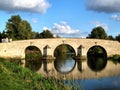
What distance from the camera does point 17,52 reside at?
165 ft

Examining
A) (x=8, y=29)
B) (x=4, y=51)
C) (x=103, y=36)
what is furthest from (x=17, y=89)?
(x=103, y=36)

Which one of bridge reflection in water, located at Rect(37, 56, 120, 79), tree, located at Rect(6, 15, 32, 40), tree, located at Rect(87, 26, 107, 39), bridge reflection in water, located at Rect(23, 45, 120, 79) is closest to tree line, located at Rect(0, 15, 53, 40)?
tree, located at Rect(6, 15, 32, 40)

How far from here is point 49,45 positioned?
51125mm

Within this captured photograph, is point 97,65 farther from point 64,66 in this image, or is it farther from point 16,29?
point 16,29

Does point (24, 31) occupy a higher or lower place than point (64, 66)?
higher

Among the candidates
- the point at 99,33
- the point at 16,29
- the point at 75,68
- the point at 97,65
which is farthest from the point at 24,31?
the point at 75,68

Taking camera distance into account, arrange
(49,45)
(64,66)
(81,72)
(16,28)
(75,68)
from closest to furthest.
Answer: (81,72)
(75,68)
(64,66)
(49,45)
(16,28)

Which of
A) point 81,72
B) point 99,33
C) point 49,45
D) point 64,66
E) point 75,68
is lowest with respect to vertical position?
point 81,72

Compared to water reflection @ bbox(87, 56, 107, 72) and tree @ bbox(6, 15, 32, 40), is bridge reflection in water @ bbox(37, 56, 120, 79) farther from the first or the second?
tree @ bbox(6, 15, 32, 40)

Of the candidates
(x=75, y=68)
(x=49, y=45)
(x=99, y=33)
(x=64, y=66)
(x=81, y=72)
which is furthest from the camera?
(x=99, y=33)

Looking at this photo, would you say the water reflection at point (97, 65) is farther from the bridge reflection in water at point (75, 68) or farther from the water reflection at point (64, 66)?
the water reflection at point (64, 66)

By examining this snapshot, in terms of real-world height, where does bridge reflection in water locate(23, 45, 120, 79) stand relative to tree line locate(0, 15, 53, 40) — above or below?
below

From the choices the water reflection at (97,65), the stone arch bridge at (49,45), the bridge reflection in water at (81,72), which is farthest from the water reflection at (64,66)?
the stone arch bridge at (49,45)

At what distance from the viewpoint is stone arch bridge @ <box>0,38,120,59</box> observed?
49.9 meters
